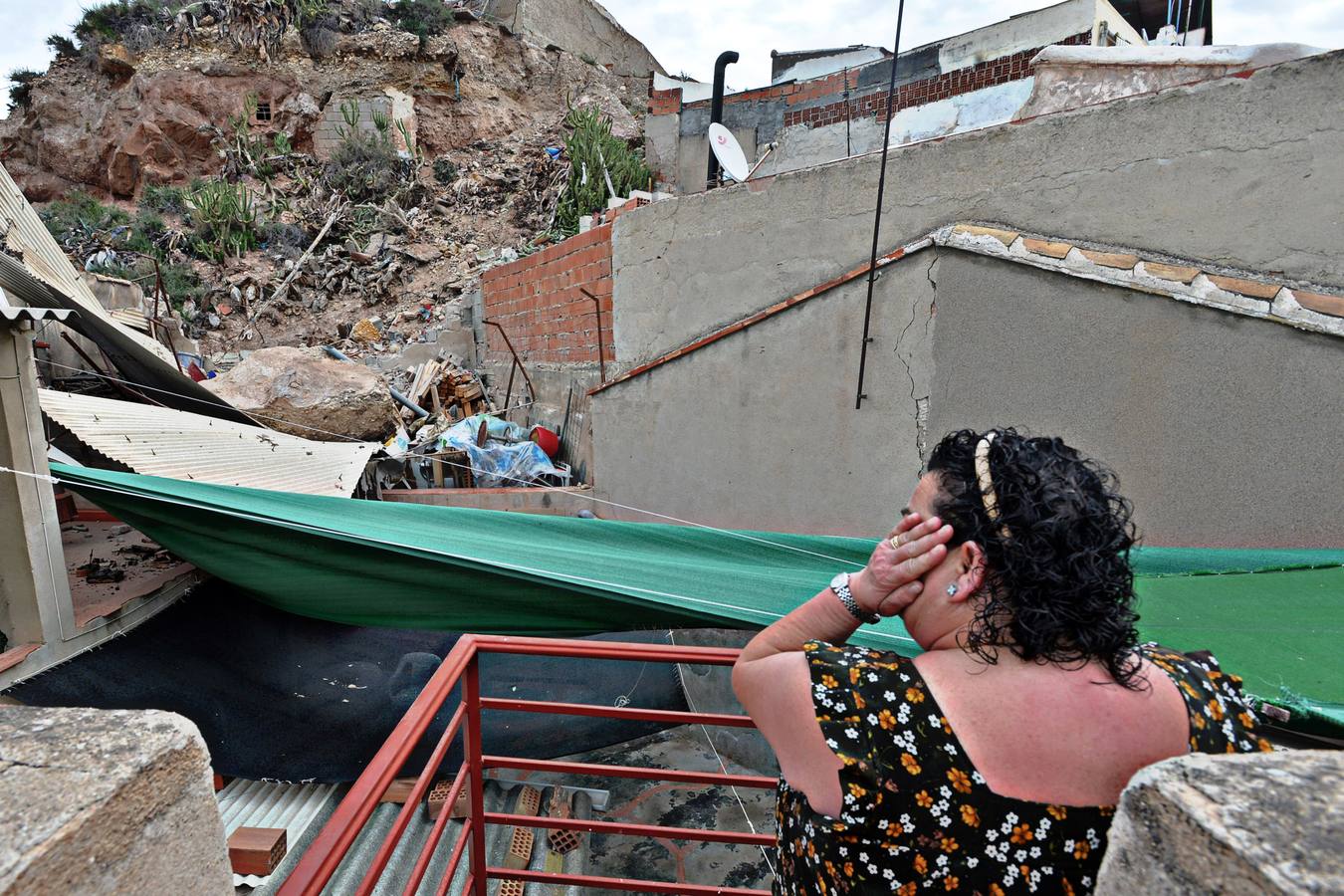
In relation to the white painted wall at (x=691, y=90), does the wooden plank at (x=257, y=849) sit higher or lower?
lower

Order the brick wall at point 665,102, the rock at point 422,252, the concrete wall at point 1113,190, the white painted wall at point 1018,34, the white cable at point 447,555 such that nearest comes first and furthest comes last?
1. the white cable at point 447,555
2. the concrete wall at point 1113,190
3. the white painted wall at point 1018,34
4. the rock at point 422,252
5. the brick wall at point 665,102

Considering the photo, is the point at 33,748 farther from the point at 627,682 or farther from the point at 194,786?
the point at 627,682

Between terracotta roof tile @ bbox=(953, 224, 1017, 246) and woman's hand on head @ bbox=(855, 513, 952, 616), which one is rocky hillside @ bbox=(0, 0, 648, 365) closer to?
terracotta roof tile @ bbox=(953, 224, 1017, 246)

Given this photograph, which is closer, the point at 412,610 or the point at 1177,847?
the point at 1177,847

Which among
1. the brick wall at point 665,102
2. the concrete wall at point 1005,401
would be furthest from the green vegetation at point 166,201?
the concrete wall at point 1005,401

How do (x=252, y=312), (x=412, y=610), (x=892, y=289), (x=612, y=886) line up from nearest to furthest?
(x=612, y=886)
(x=412, y=610)
(x=892, y=289)
(x=252, y=312)

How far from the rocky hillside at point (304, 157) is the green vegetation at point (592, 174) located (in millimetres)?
147

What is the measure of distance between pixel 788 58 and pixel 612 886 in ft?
46.9

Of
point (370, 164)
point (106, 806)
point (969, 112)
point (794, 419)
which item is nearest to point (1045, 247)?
point (794, 419)

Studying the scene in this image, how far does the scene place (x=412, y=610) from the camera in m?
2.23

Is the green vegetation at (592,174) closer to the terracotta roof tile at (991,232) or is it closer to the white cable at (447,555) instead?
the terracotta roof tile at (991,232)

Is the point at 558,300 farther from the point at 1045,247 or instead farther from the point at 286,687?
the point at 1045,247

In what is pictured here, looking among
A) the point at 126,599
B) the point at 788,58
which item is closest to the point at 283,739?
the point at 126,599

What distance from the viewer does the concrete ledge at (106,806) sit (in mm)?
461
